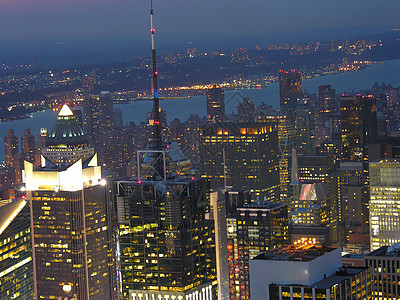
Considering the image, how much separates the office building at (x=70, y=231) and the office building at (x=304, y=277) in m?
13.6

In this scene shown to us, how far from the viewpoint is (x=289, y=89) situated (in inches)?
1780

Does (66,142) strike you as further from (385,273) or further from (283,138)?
(385,273)

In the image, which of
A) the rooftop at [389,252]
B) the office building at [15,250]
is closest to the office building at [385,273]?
the rooftop at [389,252]

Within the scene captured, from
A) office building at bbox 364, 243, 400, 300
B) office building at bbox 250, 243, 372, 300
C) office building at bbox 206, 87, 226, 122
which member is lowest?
office building at bbox 364, 243, 400, 300

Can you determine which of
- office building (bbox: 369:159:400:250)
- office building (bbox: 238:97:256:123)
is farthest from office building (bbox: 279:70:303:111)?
office building (bbox: 369:159:400:250)

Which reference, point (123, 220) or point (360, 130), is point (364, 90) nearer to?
point (360, 130)

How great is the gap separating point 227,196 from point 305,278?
51.4 ft

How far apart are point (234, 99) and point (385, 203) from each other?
6.75m

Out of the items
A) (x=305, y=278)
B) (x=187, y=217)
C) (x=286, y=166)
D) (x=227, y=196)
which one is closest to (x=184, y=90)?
(x=227, y=196)

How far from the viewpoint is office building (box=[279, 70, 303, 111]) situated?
4197 cm

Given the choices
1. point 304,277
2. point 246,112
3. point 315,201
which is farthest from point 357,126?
point 304,277

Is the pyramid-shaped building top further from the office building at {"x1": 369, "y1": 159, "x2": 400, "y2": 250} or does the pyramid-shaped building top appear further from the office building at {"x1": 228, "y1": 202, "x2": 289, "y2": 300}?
the office building at {"x1": 369, "y1": 159, "x2": 400, "y2": 250}

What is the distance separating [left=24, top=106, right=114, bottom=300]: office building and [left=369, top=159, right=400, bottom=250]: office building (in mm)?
10387

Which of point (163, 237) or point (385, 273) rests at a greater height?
point (163, 237)
